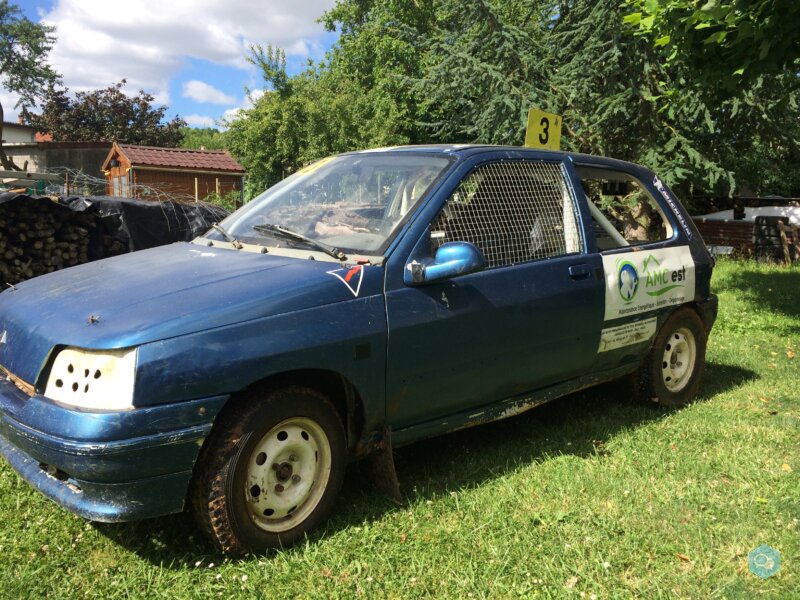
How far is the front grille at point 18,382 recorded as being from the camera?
9.07ft

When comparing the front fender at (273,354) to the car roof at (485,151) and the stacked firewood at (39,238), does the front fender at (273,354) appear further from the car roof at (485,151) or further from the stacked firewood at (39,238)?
the stacked firewood at (39,238)

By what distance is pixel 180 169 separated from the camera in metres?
27.7

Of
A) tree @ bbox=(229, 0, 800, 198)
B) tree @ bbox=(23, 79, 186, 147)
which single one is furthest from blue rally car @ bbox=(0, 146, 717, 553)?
tree @ bbox=(23, 79, 186, 147)

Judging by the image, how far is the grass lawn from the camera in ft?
9.11

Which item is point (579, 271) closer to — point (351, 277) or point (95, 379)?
point (351, 277)

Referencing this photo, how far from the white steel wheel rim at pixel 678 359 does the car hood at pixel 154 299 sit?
2800 millimetres

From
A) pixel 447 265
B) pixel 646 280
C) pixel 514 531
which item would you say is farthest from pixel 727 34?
pixel 514 531

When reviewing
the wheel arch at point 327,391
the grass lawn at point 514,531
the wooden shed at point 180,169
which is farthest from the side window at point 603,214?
the wooden shed at point 180,169

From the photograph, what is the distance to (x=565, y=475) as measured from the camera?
3.78 m

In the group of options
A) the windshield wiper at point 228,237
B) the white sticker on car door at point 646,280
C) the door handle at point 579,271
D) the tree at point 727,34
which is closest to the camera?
the windshield wiper at point 228,237

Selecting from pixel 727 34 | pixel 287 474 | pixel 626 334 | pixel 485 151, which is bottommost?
pixel 287 474

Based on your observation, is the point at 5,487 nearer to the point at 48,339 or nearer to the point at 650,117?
the point at 48,339

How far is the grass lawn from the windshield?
1371mm

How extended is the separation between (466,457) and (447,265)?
1425mm
